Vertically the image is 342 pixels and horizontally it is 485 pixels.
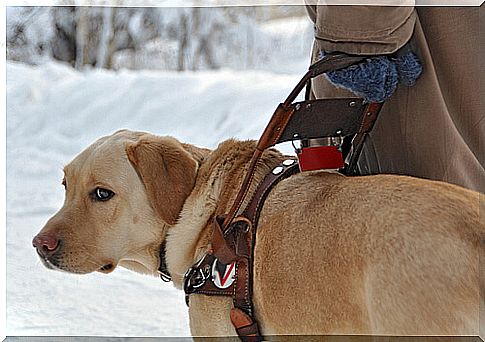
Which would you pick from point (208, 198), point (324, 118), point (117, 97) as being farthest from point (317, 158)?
point (117, 97)

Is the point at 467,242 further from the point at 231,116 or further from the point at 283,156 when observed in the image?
the point at 231,116

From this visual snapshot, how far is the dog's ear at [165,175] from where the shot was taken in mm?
894

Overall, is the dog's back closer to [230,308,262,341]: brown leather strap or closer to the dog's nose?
[230,308,262,341]: brown leather strap

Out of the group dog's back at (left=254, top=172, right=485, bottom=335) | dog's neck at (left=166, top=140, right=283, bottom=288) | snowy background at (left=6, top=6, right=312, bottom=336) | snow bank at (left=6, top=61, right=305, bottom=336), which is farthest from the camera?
snowy background at (left=6, top=6, right=312, bottom=336)

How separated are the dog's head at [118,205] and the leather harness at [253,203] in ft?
0.31

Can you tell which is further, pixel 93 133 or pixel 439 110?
pixel 93 133

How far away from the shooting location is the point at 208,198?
35.2 inches

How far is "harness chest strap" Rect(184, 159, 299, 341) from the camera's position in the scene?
0.80 metres

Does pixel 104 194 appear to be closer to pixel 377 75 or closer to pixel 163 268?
pixel 163 268

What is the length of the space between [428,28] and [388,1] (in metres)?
0.14

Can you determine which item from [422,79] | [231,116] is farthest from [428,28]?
[231,116]

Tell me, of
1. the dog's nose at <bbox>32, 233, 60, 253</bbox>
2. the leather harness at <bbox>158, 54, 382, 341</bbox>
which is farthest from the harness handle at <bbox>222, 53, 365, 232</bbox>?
the dog's nose at <bbox>32, 233, 60, 253</bbox>

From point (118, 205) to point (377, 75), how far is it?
357 millimetres

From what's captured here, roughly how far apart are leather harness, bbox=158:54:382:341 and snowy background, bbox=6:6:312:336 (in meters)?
0.72
